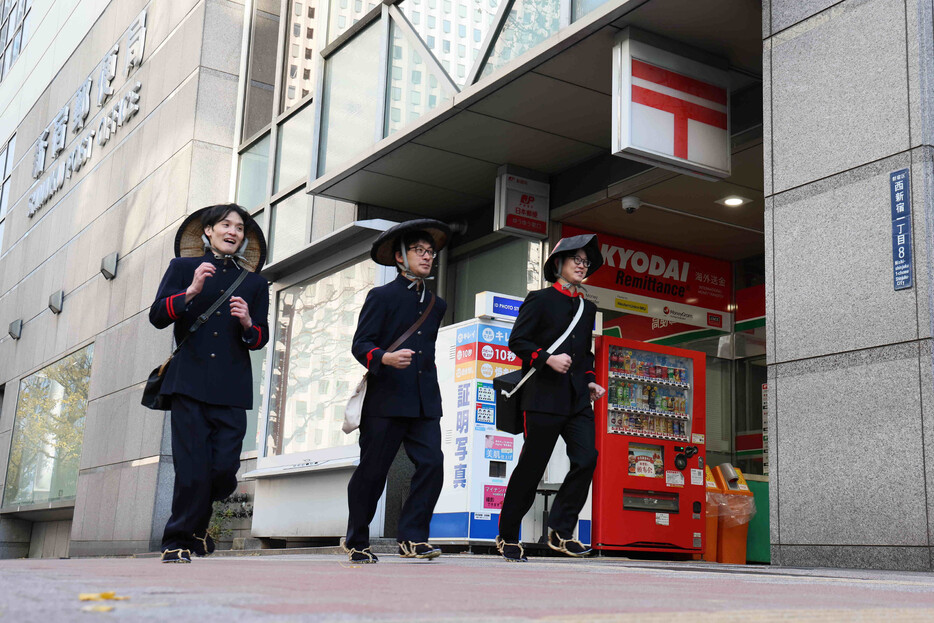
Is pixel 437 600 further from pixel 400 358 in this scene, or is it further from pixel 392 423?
pixel 392 423

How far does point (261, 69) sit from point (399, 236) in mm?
10459

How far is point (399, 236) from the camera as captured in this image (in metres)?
5.81

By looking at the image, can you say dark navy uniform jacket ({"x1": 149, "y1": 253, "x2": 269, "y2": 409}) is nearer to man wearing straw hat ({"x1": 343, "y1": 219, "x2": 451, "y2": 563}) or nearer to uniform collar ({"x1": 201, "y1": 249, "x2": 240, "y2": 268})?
uniform collar ({"x1": 201, "y1": 249, "x2": 240, "y2": 268})

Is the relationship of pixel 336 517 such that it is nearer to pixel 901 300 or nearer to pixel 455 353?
pixel 455 353

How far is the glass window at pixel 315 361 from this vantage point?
1180 cm

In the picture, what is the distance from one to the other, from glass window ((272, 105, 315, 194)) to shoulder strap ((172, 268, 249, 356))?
726 centimetres

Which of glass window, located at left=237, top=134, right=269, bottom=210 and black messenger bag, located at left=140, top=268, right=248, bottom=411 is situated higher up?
glass window, located at left=237, top=134, right=269, bottom=210

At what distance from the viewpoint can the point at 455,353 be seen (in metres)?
9.01

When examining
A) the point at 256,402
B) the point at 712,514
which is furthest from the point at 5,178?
the point at 712,514

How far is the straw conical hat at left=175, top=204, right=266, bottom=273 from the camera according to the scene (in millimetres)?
5719

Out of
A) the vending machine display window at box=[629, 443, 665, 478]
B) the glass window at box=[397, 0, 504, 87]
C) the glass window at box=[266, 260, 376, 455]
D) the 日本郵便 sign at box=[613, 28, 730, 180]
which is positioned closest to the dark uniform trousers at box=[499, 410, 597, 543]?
the 日本郵便 sign at box=[613, 28, 730, 180]

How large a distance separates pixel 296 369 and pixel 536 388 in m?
6.99

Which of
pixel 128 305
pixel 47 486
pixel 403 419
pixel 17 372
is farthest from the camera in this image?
pixel 17 372

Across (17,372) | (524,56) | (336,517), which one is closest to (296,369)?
(336,517)
